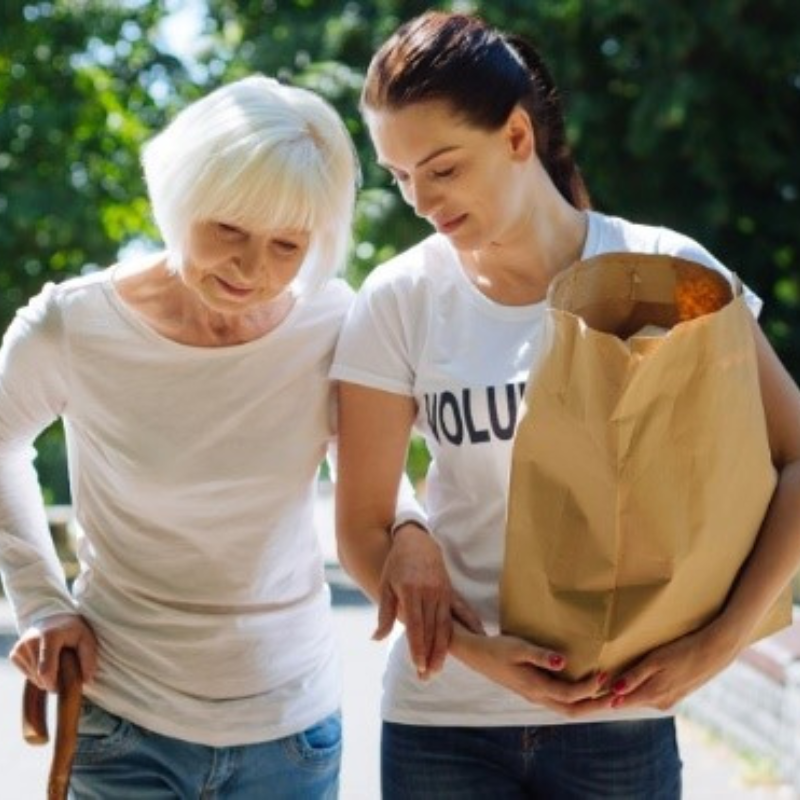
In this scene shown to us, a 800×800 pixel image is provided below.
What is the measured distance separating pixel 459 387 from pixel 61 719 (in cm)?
71

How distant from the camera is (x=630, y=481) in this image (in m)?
2.53

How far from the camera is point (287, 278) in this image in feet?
9.43

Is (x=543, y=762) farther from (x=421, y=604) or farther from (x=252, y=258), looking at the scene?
(x=252, y=258)

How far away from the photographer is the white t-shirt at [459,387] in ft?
9.12

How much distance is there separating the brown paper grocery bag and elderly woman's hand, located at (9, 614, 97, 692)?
644mm

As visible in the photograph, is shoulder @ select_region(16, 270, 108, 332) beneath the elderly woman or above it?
above

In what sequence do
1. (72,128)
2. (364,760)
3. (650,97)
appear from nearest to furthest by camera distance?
(364,760)
(650,97)
(72,128)

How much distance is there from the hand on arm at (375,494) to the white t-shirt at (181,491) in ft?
0.45

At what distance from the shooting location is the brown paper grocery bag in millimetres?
2516

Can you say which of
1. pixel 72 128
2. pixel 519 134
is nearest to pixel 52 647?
pixel 519 134

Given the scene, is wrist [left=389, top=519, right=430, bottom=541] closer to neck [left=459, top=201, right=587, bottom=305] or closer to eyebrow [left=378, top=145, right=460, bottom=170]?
neck [left=459, top=201, right=587, bottom=305]

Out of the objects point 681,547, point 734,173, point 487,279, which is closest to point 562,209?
point 487,279

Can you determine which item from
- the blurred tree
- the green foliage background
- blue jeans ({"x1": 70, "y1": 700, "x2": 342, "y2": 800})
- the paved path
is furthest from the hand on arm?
the blurred tree

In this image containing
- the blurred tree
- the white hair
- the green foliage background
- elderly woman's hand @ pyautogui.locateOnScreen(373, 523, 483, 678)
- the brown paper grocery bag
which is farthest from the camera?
the blurred tree
